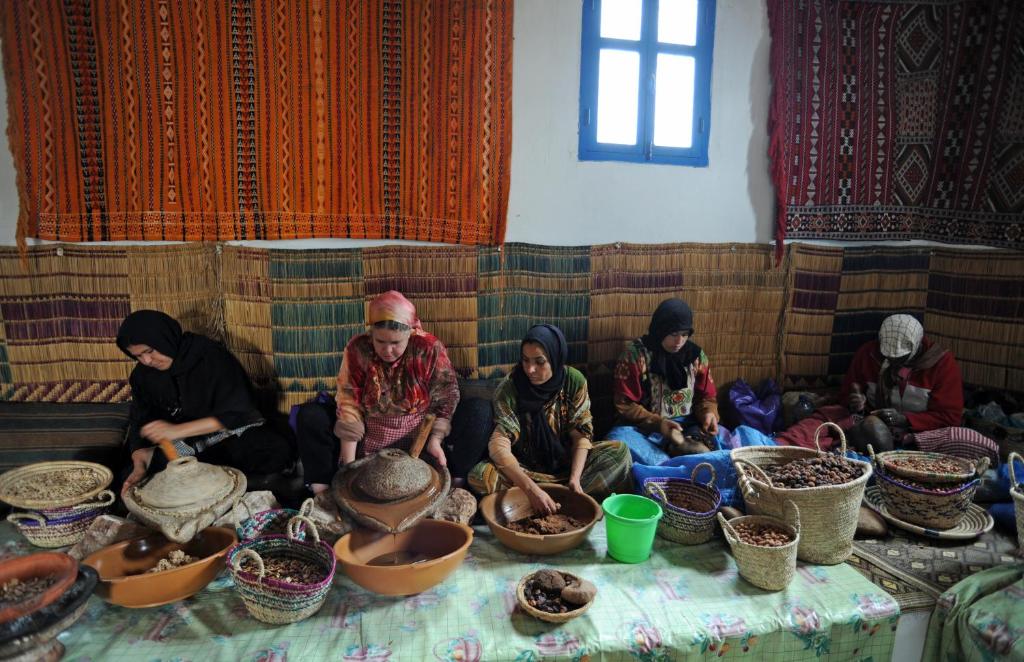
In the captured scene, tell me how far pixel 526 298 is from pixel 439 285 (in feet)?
1.63

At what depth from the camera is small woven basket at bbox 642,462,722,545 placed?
7.87 ft

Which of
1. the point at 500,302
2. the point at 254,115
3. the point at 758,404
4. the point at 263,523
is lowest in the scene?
the point at 263,523

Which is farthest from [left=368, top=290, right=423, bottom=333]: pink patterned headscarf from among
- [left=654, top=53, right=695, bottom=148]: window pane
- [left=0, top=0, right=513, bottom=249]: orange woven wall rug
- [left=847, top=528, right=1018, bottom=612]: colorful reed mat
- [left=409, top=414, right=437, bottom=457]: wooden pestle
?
[left=847, top=528, right=1018, bottom=612]: colorful reed mat

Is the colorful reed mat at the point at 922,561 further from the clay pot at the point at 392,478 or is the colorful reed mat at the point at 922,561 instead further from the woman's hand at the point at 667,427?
the clay pot at the point at 392,478

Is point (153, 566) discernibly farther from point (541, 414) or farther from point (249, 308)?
point (541, 414)

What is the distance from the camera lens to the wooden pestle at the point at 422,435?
2672 mm

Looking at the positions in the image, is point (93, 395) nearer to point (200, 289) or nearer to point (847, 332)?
point (200, 289)

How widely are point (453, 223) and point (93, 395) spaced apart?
2051mm

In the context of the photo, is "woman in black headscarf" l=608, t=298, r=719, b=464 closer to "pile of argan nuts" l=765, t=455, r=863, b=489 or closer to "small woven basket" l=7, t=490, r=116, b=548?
"pile of argan nuts" l=765, t=455, r=863, b=489

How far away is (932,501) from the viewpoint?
8.11ft

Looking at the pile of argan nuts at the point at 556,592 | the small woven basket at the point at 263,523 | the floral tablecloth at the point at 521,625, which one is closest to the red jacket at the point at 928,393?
the floral tablecloth at the point at 521,625

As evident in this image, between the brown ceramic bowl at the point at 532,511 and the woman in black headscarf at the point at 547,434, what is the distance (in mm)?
55

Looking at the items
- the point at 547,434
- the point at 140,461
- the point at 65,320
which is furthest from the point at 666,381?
the point at 65,320

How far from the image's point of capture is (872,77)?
3.70m
